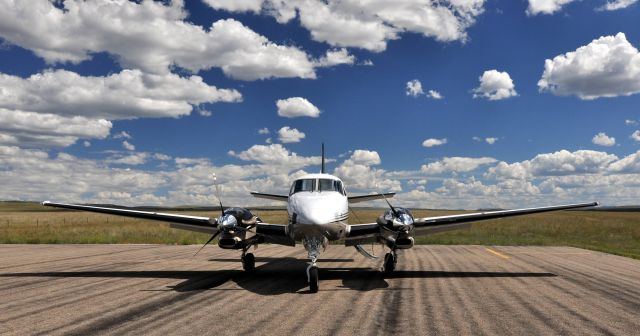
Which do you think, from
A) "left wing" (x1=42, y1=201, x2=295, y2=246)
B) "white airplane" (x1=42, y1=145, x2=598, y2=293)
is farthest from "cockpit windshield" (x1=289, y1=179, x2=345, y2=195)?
"left wing" (x1=42, y1=201, x2=295, y2=246)

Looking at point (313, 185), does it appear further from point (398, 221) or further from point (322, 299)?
point (322, 299)

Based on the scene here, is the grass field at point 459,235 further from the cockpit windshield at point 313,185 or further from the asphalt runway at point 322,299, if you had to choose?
the cockpit windshield at point 313,185

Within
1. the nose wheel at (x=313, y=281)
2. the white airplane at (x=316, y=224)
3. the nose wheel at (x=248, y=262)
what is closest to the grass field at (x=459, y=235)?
the white airplane at (x=316, y=224)

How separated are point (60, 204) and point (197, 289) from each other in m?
9.08

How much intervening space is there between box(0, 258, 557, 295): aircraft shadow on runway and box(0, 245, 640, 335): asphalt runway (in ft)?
0.12

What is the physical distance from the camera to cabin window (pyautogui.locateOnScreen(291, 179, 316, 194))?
15420 millimetres

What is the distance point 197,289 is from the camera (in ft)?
46.2

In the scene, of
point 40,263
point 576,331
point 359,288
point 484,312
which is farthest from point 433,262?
point 40,263

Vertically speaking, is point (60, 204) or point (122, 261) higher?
point (60, 204)

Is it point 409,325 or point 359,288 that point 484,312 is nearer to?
point 409,325

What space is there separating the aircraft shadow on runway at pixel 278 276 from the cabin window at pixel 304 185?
3024mm

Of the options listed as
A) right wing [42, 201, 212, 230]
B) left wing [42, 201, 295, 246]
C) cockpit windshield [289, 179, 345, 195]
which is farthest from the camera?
right wing [42, 201, 212, 230]

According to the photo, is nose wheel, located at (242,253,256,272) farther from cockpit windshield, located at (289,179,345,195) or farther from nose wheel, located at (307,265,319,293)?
nose wheel, located at (307,265,319,293)

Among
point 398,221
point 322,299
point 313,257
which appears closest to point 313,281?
point 313,257
